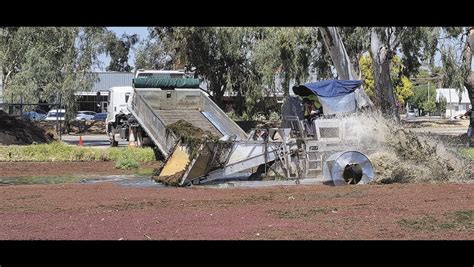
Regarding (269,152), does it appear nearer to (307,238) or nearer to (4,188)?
(4,188)

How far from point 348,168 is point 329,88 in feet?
11.0

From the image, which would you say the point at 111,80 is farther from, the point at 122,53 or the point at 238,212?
the point at 238,212

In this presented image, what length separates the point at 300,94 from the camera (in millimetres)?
22875

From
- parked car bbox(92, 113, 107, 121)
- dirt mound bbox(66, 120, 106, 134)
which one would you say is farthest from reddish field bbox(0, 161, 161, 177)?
parked car bbox(92, 113, 107, 121)

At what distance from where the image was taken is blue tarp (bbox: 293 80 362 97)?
2188cm

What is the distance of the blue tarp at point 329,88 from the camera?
21875 mm

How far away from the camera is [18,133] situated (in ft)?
118

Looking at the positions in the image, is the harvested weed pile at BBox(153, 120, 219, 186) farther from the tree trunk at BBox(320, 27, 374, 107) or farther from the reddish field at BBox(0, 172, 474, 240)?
the tree trunk at BBox(320, 27, 374, 107)

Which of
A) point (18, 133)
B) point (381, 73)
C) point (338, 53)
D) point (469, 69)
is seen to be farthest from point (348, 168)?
point (469, 69)

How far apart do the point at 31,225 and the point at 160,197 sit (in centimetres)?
506

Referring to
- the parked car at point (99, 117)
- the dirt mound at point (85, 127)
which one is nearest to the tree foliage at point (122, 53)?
the parked car at point (99, 117)

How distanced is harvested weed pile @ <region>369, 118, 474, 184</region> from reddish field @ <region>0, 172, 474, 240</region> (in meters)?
1.02

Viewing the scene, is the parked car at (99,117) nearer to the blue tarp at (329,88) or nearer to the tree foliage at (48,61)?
the tree foliage at (48,61)
